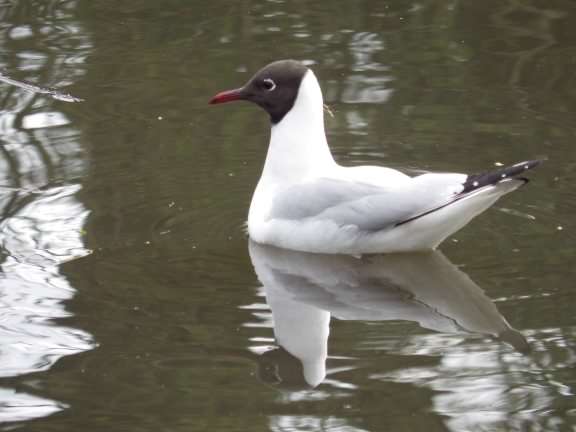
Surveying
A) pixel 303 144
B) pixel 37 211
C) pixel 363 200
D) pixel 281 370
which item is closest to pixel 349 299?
pixel 363 200

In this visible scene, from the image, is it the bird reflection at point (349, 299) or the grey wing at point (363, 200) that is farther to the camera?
the grey wing at point (363, 200)

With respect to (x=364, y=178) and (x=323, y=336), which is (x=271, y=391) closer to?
(x=323, y=336)

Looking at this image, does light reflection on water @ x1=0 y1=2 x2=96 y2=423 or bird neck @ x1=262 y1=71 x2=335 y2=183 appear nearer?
light reflection on water @ x1=0 y1=2 x2=96 y2=423

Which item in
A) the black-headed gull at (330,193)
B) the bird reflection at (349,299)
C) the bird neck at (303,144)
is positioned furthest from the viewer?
the bird neck at (303,144)

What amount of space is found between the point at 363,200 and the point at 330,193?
0.21 meters

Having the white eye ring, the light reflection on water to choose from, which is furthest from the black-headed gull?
the light reflection on water

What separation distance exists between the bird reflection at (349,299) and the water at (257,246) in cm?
2

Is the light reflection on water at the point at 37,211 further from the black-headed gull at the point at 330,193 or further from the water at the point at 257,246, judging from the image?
the black-headed gull at the point at 330,193

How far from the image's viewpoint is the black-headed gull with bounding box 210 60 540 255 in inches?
276

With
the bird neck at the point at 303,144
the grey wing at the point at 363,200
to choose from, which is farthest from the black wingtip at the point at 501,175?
the bird neck at the point at 303,144

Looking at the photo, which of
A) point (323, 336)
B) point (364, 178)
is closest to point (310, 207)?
point (364, 178)

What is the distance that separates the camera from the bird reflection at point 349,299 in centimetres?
611

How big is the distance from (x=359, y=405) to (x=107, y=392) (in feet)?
3.58

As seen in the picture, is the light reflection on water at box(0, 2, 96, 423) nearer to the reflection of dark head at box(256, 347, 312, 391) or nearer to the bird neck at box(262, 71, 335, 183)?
the reflection of dark head at box(256, 347, 312, 391)
